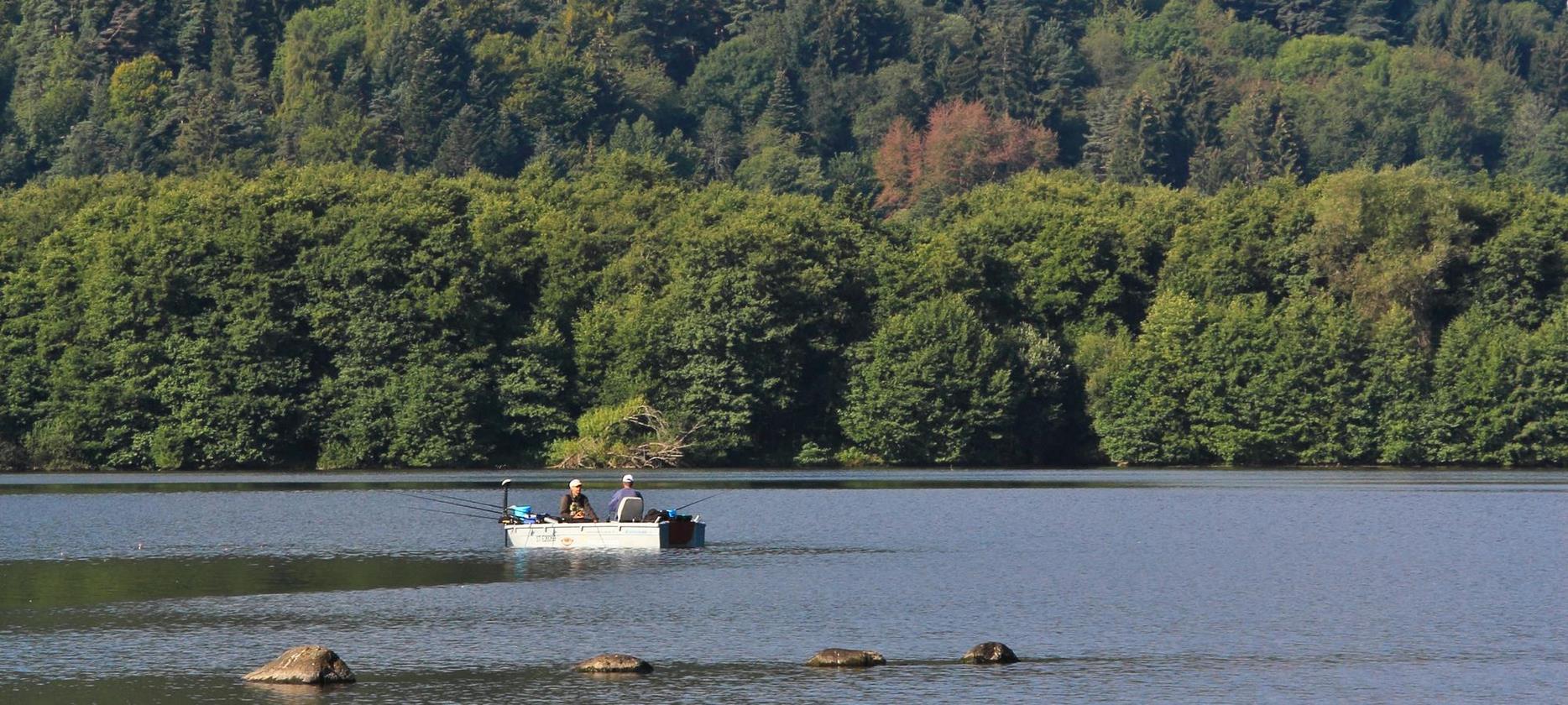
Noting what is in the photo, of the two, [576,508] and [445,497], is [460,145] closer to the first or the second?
[445,497]

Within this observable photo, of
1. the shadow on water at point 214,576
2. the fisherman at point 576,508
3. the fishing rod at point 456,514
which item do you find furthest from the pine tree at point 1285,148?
the shadow on water at point 214,576

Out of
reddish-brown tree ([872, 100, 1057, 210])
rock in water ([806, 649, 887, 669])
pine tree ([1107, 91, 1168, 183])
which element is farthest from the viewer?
pine tree ([1107, 91, 1168, 183])

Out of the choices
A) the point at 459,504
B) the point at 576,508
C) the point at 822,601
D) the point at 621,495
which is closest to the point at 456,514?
the point at 459,504

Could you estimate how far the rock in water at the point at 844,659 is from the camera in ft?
112

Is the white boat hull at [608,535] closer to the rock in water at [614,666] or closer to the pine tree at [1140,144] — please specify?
the rock in water at [614,666]

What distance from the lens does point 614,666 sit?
33.9 meters

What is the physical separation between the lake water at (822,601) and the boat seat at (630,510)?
4.25 feet

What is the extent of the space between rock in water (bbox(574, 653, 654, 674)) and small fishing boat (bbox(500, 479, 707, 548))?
21954 mm

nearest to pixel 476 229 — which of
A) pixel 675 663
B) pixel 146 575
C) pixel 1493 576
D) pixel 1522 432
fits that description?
pixel 1522 432

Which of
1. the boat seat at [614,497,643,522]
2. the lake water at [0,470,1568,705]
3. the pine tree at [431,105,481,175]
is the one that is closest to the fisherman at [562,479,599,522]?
the boat seat at [614,497,643,522]

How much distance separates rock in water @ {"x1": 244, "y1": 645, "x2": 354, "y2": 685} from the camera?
32.3m

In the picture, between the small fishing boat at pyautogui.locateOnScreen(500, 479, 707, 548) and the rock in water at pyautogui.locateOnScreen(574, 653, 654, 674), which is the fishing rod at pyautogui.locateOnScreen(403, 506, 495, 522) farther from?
the rock in water at pyautogui.locateOnScreen(574, 653, 654, 674)

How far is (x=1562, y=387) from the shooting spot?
103 meters

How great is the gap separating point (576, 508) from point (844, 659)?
23.7 m
